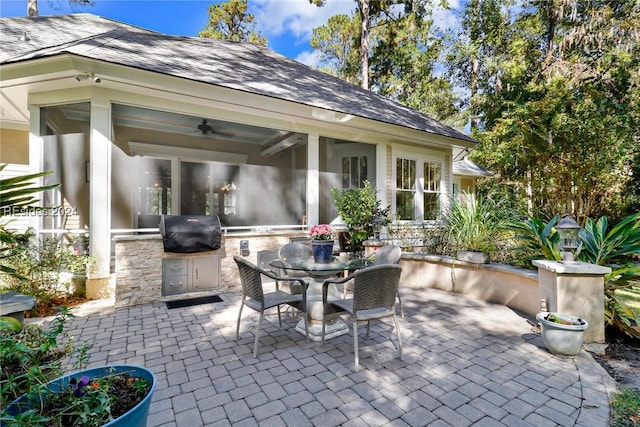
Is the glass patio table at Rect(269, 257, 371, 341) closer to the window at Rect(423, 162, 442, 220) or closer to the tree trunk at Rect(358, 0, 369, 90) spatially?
the window at Rect(423, 162, 442, 220)

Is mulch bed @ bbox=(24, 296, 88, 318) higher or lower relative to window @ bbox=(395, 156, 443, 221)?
lower

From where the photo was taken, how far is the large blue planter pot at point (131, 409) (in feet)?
4.62

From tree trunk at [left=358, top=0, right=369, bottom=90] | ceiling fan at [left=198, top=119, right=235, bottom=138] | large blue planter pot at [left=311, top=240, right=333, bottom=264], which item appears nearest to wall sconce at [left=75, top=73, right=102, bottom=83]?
ceiling fan at [left=198, top=119, right=235, bottom=138]

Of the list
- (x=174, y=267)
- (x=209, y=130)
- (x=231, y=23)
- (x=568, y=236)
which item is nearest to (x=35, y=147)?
(x=209, y=130)

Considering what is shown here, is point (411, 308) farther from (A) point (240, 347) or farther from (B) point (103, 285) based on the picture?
(B) point (103, 285)

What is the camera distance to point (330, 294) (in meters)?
3.96

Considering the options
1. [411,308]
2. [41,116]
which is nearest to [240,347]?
[411,308]

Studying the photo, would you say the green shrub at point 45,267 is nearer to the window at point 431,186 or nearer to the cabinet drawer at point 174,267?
the cabinet drawer at point 174,267

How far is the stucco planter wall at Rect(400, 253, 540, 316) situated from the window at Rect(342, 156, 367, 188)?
2.34m

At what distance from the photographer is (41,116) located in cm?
496

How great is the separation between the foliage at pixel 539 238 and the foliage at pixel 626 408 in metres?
1.83

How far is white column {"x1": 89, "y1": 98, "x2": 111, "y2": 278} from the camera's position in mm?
4684

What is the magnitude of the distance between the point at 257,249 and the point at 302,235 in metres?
1.02

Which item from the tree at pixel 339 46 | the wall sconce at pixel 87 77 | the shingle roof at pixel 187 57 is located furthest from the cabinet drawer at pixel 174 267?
the tree at pixel 339 46
